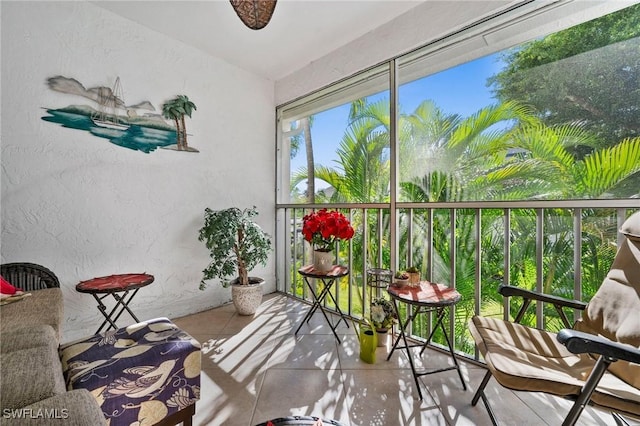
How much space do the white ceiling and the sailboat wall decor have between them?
597 millimetres

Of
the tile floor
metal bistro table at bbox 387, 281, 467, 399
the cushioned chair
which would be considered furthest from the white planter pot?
the cushioned chair

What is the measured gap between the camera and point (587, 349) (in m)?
0.92

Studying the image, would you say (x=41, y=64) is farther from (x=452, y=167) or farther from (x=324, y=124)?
(x=452, y=167)

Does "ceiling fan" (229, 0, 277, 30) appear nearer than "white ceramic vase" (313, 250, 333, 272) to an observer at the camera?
Yes

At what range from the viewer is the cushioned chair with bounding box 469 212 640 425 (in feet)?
3.05

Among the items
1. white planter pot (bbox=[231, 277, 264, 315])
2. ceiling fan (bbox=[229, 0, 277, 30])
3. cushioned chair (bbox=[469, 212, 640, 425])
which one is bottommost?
white planter pot (bbox=[231, 277, 264, 315])

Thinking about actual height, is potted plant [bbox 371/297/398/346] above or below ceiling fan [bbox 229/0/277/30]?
below

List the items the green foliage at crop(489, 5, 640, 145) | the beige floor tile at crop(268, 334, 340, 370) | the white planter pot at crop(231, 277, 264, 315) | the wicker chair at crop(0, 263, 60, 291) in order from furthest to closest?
the white planter pot at crop(231, 277, 264, 315) → the beige floor tile at crop(268, 334, 340, 370) → the wicker chair at crop(0, 263, 60, 291) → the green foliage at crop(489, 5, 640, 145)

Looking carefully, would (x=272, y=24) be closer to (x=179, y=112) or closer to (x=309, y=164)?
(x=179, y=112)

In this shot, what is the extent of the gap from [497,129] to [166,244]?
302 centimetres

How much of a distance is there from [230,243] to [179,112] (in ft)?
4.59

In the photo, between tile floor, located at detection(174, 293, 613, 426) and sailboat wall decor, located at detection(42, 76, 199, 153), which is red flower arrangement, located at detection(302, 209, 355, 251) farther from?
sailboat wall decor, located at detection(42, 76, 199, 153)

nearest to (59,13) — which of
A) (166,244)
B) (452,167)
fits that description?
(166,244)

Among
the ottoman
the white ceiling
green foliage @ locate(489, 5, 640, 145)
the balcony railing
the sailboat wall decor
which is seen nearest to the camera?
the ottoman
